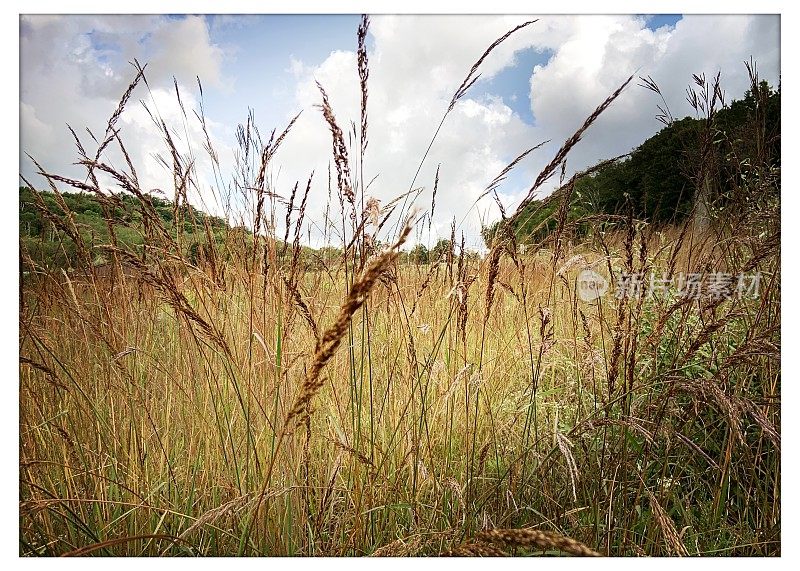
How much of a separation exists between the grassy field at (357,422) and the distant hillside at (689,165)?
16cm

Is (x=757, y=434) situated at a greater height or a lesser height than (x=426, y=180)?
lesser

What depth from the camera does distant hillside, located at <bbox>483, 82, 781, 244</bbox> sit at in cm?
168

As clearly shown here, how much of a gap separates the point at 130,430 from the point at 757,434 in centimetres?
181

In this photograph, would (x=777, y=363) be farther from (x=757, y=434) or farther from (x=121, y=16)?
(x=121, y=16)

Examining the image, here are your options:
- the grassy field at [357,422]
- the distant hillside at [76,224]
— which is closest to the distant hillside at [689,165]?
the grassy field at [357,422]

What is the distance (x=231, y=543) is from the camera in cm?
130

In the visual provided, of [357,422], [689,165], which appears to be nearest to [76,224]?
[357,422]

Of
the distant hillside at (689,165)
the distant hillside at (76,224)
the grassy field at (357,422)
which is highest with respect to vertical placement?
the distant hillside at (689,165)

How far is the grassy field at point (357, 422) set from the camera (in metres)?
1.24

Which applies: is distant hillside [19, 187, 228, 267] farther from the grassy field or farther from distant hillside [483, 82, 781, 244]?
distant hillside [483, 82, 781, 244]

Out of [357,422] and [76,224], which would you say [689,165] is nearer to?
[357,422]

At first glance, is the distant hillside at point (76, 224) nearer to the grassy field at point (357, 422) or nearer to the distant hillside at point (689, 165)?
the grassy field at point (357, 422)

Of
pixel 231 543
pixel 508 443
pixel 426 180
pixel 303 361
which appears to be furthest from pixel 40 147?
pixel 508 443

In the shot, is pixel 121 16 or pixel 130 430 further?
pixel 121 16
